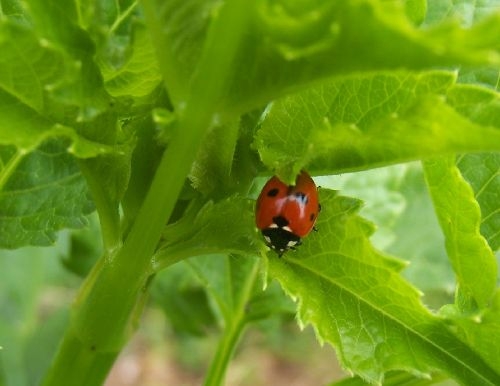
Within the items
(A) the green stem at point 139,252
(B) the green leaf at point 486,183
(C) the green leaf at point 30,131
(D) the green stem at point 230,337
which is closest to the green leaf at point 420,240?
(D) the green stem at point 230,337

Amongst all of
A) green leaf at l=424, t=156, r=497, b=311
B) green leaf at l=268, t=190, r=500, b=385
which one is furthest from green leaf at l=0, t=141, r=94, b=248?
green leaf at l=424, t=156, r=497, b=311

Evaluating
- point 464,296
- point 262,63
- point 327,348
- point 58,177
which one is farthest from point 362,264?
point 327,348

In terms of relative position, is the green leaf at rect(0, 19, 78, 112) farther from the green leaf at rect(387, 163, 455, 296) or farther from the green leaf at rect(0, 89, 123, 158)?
the green leaf at rect(387, 163, 455, 296)

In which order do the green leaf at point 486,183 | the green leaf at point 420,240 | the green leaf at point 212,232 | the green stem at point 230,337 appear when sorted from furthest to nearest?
the green leaf at point 420,240
the green stem at point 230,337
the green leaf at point 486,183
the green leaf at point 212,232

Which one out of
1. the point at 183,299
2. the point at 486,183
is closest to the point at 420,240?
the point at 183,299

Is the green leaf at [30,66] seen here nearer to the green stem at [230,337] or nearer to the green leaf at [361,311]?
the green leaf at [361,311]

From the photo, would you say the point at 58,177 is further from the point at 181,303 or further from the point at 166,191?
the point at 181,303

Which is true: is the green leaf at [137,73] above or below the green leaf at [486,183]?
above

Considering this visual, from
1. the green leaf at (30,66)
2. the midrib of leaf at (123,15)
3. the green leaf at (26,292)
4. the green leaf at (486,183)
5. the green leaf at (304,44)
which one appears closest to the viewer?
the green leaf at (304,44)

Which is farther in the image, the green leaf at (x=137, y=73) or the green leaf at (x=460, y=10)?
the green leaf at (x=460, y=10)

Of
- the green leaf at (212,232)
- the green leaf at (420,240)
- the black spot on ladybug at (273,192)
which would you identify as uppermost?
the green leaf at (212,232)
